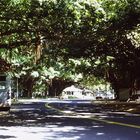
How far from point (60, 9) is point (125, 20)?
6.21 metres

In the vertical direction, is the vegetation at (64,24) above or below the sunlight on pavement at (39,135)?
above

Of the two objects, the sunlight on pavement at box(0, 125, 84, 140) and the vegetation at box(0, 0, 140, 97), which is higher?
the vegetation at box(0, 0, 140, 97)

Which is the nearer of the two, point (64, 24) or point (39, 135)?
point (39, 135)

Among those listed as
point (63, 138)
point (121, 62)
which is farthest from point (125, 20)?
point (121, 62)

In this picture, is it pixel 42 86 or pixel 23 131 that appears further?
pixel 42 86

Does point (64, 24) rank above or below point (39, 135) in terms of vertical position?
above

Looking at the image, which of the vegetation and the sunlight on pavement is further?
the vegetation

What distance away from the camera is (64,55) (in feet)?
121

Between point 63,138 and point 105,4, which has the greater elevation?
point 105,4

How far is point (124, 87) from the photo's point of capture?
71562mm

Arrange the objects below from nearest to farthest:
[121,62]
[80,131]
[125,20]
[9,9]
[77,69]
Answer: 1. [80,131]
2. [9,9]
3. [125,20]
4. [121,62]
5. [77,69]

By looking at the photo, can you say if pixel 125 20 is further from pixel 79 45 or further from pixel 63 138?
pixel 63 138

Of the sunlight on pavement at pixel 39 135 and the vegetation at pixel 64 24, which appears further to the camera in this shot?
the vegetation at pixel 64 24

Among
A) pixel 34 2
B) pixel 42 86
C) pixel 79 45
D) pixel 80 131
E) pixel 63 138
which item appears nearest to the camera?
pixel 63 138
